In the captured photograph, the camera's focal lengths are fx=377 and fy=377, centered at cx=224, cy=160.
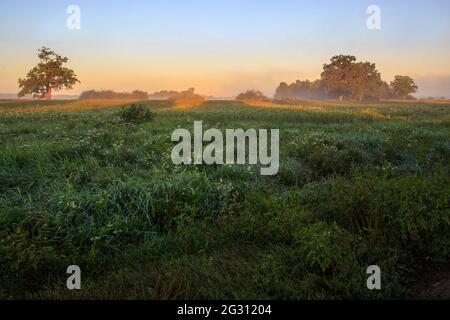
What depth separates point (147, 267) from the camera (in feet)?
16.2

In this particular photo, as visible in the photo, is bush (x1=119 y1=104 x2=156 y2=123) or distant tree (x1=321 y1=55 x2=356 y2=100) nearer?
bush (x1=119 y1=104 x2=156 y2=123)

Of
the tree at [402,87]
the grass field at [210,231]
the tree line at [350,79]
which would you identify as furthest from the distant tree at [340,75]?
the grass field at [210,231]

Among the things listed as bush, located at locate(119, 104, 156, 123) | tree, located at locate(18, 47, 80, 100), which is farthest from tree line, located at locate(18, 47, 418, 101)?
bush, located at locate(119, 104, 156, 123)

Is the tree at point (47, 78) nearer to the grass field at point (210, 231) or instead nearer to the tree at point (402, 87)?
the grass field at point (210, 231)

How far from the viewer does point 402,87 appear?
363ft

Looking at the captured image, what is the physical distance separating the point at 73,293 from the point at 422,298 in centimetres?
393

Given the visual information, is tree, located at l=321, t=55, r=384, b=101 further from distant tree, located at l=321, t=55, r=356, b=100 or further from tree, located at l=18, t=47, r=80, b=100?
tree, located at l=18, t=47, r=80, b=100

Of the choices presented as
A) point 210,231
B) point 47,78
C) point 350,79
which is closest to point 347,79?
point 350,79

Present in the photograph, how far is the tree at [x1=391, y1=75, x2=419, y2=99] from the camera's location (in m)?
111

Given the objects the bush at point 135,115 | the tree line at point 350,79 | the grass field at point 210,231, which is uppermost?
the tree line at point 350,79

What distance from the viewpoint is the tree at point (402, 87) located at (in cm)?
11056
